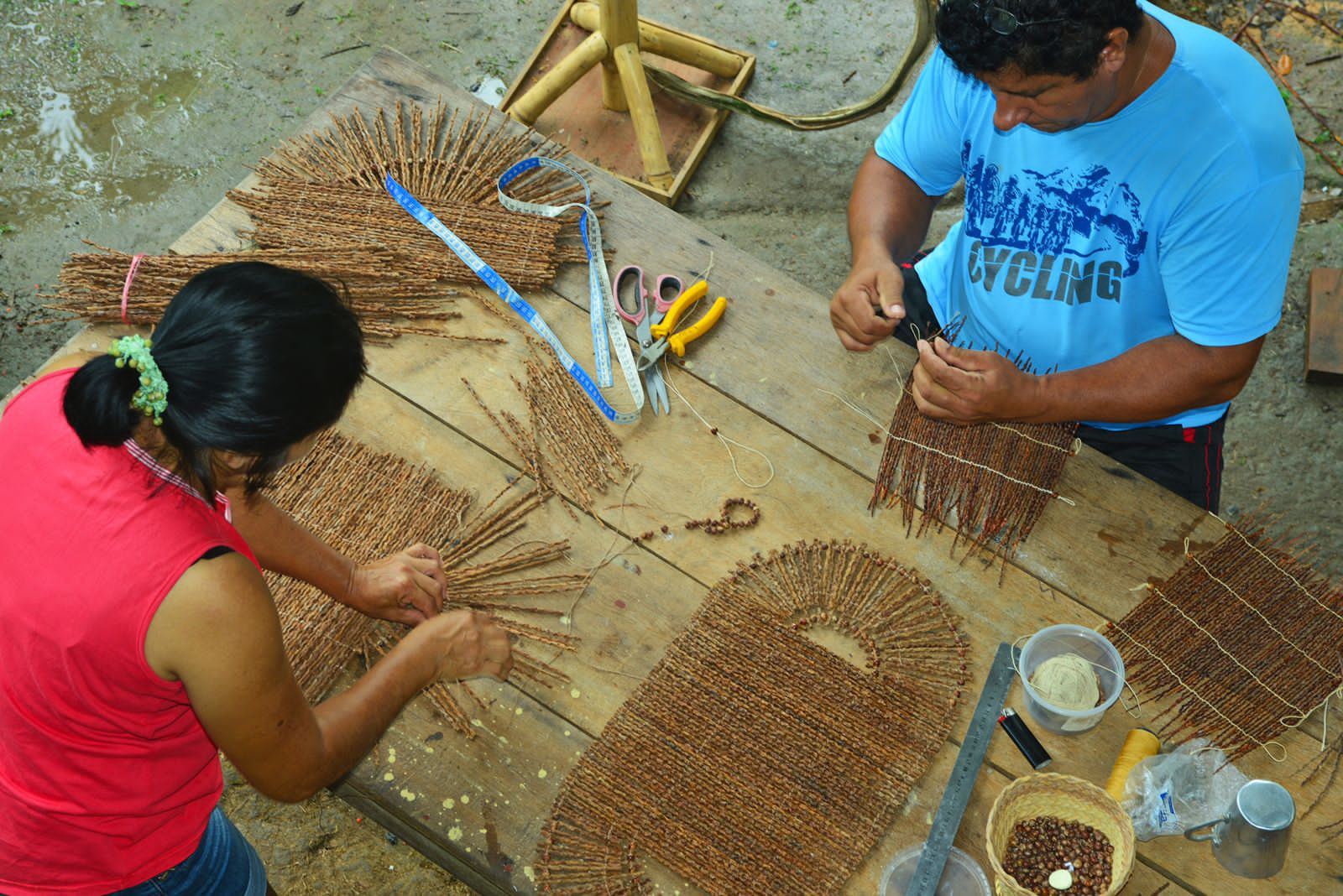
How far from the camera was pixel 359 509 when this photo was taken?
248 cm

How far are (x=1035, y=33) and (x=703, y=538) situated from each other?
1199mm

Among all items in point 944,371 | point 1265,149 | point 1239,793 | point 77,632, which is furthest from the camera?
point 944,371

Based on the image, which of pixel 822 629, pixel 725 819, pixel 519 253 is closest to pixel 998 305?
pixel 822 629

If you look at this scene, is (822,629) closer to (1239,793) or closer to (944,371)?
(944,371)

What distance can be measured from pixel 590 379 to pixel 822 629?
2.63 feet

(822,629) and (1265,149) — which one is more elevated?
(1265,149)

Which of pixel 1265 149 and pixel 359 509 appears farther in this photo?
pixel 359 509

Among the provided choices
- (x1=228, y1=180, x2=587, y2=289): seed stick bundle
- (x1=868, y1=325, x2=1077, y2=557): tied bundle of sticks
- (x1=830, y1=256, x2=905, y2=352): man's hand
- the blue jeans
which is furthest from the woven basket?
(x1=228, y1=180, x2=587, y2=289): seed stick bundle

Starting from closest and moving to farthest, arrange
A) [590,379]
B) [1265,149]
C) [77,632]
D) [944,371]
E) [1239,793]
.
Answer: [77,632]
[1239,793]
[1265,149]
[944,371]
[590,379]

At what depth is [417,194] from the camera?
285 centimetres

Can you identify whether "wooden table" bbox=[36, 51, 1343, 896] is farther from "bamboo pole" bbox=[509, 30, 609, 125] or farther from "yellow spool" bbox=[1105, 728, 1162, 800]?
"bamboo pole" bbox=[509, 30, 609, 125]

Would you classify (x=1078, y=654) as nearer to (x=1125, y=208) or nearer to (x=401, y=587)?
(x=1125, y=208)

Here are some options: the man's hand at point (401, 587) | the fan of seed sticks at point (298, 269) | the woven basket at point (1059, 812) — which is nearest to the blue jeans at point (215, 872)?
the man's hand at point (401, 587)

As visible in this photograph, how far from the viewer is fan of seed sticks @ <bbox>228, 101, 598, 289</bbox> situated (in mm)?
2770
